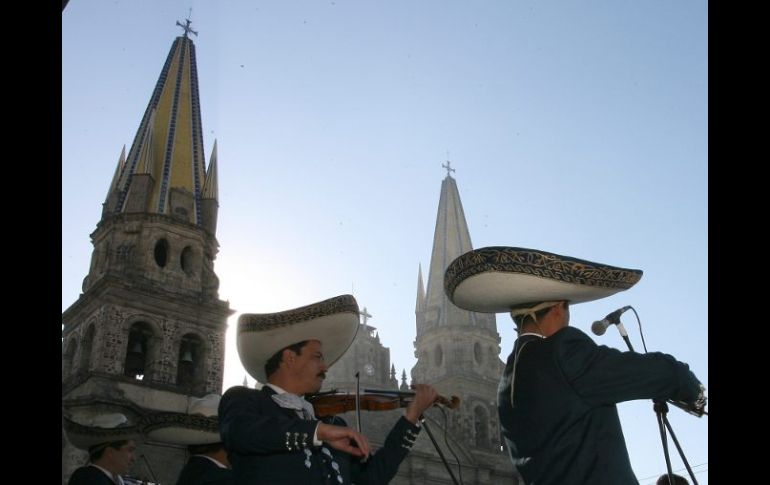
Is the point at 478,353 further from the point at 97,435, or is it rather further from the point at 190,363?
the point at 97,435

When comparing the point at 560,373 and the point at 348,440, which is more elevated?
the point at 560,373

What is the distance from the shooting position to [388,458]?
4.14m

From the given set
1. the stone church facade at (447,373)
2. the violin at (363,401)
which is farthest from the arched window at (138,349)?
the violin at (363,401)

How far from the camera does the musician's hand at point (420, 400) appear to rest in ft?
12.8

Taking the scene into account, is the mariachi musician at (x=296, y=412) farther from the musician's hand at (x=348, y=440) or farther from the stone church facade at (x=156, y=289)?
the stone church facade at (x=156, y=289)

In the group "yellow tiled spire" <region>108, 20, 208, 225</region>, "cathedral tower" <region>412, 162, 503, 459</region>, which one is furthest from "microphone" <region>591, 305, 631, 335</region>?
"cathedral tower" <region>412, 162, 503, 459</region>

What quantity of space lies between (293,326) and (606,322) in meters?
1.56

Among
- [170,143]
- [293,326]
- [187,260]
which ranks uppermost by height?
[170,143]

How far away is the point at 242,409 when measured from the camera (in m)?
3.76

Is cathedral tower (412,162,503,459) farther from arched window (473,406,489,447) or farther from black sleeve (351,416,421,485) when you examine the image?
black sleeve (351,416,421,485)

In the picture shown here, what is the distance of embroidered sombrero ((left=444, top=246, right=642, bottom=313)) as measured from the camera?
3.58m

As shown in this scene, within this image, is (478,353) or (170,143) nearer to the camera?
(170,143)

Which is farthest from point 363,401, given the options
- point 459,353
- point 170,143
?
point 459,353
